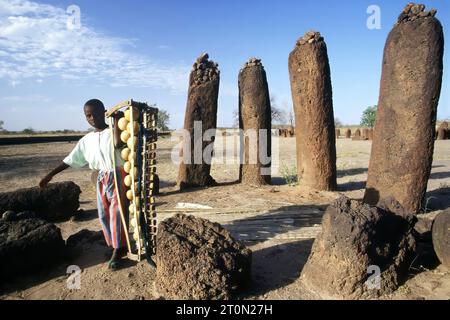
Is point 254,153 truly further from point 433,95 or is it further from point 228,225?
point 433,95

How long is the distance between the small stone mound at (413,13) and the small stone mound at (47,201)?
555 centimetres

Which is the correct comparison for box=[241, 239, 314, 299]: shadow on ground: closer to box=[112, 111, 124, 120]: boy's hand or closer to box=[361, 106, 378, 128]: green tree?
box=[112, 111, 124, 120]: boy's hand

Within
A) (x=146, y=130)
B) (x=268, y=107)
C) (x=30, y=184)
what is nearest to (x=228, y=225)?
(x=146, y=130)

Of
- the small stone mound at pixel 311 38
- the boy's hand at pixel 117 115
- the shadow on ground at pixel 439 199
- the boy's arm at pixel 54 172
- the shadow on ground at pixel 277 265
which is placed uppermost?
the small stone mound at pixel 311 38

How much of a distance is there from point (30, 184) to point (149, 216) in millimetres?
6080

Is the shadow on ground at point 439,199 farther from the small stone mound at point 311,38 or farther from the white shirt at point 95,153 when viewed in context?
the white shirt at point 95,153

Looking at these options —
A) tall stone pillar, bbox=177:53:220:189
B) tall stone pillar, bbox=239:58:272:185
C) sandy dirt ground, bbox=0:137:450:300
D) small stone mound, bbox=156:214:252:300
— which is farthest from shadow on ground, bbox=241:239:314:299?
tall stone pillar, bbox=177:53:220:189

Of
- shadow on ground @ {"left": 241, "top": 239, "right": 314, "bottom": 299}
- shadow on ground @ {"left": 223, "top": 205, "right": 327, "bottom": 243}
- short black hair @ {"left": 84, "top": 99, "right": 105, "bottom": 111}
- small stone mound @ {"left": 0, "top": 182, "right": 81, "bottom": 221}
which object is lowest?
shadow on ground @ {"left": 241, "top": 239, "right": 314, "bottom": 299}

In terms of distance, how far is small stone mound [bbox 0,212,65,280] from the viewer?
10.3 ft

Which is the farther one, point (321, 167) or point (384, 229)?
point (321, 167)

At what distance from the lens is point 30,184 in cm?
782

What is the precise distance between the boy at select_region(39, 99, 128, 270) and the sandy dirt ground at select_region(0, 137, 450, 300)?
373 millimetres

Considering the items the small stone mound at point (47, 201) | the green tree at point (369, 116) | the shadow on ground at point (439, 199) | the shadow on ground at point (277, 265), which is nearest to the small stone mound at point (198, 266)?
the shadow on ground at point (277, 265)

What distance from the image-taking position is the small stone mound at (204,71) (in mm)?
7609
